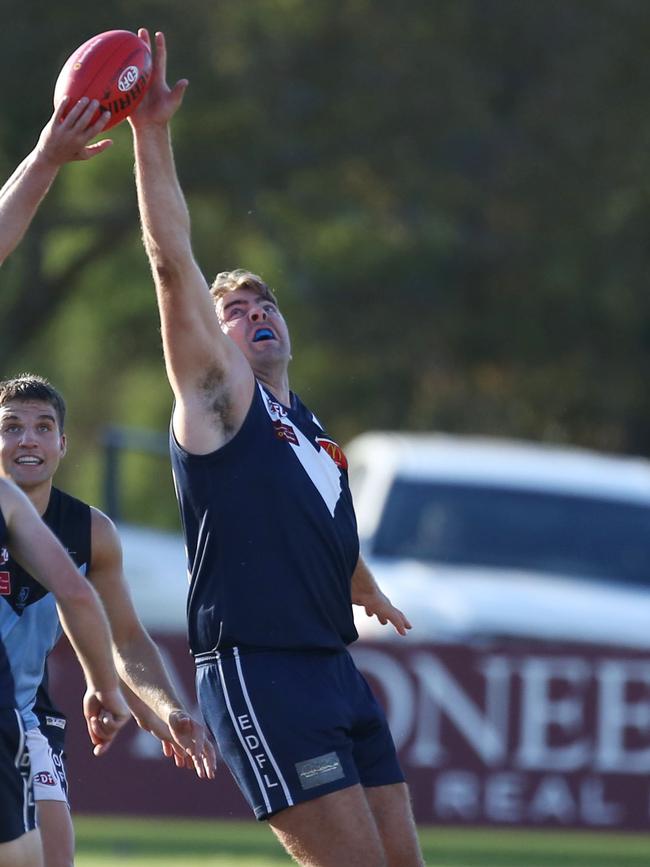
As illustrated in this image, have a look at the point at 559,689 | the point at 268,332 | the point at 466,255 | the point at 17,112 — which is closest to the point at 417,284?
the point at 466,255

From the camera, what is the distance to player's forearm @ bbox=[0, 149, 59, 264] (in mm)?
4891

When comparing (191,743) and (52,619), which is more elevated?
(52,619)

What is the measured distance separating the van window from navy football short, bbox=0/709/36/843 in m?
9.34

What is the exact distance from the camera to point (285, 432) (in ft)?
18.2

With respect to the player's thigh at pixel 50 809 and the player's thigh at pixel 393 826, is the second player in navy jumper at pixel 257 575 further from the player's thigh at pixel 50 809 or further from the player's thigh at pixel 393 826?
the player's thigh at pixel 50 809

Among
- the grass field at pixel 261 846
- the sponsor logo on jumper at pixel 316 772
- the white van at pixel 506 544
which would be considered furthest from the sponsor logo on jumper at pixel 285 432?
the white van at pixel 506 544

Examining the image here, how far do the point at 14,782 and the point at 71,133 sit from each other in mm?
1749

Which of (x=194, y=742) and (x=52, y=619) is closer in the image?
(x=194, y=742)

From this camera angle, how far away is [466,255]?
21.7 m

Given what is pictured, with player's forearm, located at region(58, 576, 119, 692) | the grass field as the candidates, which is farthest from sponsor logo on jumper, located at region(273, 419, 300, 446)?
the grass field

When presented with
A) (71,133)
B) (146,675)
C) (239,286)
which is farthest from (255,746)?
(71,133)

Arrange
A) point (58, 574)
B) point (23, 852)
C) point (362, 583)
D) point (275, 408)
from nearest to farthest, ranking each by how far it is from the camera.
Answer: point (58, 574)
point (23, 852)
point (275, 408)
point (362, 583)

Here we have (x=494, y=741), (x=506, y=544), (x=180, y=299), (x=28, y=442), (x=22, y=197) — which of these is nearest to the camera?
(x=22, y=197)

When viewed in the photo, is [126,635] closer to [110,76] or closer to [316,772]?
[316,772]
